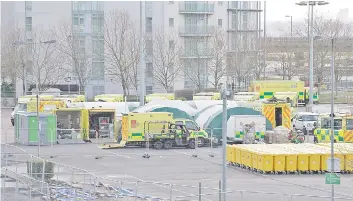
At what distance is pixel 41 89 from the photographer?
7250 cm

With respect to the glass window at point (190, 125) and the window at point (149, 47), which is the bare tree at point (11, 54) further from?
the glass window at point (190, 125)

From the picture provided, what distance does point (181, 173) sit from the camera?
1235 inches

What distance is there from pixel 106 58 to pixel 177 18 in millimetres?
9382

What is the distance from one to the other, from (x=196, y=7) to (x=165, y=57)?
8529mm

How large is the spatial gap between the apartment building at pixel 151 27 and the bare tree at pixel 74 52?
0.28 m

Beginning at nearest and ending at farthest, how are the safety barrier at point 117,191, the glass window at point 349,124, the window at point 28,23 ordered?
the safety barrier at point 117,191, the glass window at point 349,124, the window at point 28,23

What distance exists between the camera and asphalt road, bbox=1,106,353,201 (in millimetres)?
25844

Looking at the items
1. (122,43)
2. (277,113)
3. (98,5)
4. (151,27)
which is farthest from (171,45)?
(277,113)

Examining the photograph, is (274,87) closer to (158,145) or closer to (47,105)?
(47,105)

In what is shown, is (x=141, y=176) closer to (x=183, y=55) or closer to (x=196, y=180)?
(x=196, y=180)

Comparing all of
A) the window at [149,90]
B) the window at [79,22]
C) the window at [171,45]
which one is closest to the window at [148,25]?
the window at [171,45]

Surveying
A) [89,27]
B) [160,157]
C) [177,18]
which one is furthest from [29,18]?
[160,157]

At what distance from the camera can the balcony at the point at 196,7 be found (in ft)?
264

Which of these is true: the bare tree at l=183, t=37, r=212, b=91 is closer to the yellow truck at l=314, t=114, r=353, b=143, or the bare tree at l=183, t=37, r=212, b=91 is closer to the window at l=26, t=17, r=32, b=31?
the window at l=26, t=17, r=32, b=31
